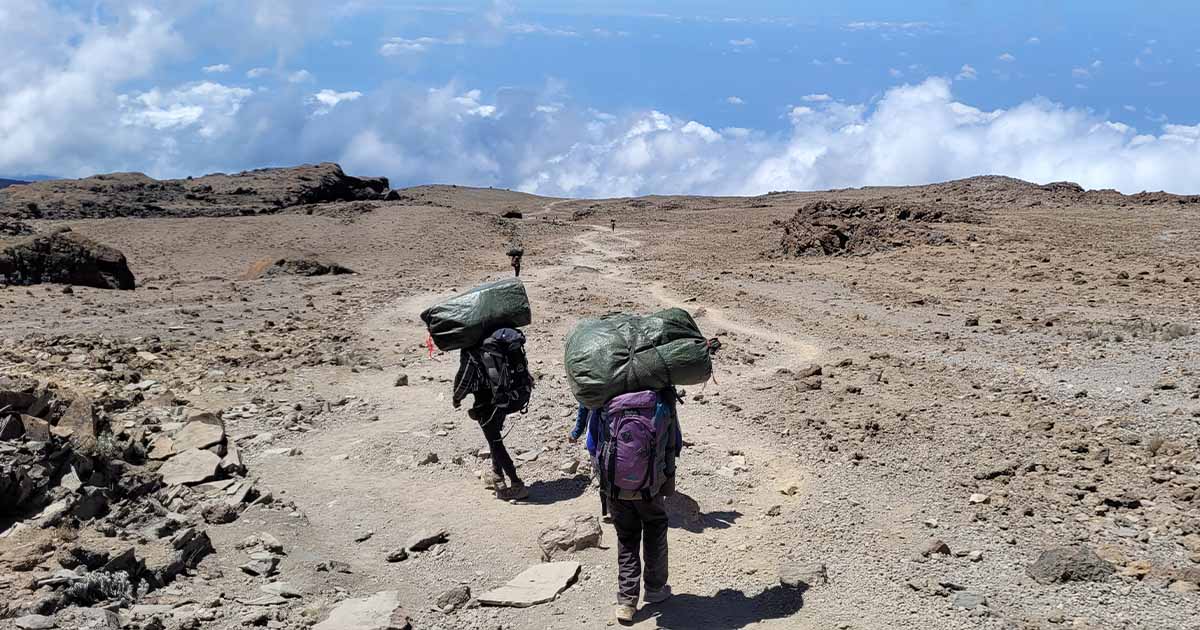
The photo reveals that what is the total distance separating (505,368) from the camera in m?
8.02

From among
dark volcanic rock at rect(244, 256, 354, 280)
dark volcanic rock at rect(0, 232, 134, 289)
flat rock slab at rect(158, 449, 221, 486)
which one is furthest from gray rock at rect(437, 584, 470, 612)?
dark volcanic rock at rect(244, 256, 354, 280)

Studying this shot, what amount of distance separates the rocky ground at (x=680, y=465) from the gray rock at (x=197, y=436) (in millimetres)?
41

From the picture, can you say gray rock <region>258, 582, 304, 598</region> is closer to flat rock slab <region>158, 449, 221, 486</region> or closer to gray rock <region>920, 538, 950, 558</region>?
flat rock slab <region>158, 449, 221, 486</region>

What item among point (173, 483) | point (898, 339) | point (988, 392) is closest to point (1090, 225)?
point (898, 339)

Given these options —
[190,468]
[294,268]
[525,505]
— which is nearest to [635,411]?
[525,505]

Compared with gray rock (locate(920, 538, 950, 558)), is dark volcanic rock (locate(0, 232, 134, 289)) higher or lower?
higher

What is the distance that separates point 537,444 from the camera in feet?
33.4

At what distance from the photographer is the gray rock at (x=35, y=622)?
17.7 feet

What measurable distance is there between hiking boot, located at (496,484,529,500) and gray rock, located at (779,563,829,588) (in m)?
2.88

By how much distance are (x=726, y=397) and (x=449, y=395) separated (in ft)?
12.8

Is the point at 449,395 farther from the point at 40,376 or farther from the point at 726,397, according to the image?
the point at 40,376

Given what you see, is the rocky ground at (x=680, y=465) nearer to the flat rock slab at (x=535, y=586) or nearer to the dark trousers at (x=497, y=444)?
the flat rock slab at (x=535, y=586)

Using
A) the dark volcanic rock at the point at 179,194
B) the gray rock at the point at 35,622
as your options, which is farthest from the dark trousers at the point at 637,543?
the dark volcanic rock at the point at 179,194

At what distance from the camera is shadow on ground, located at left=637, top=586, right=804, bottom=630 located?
581 cm
